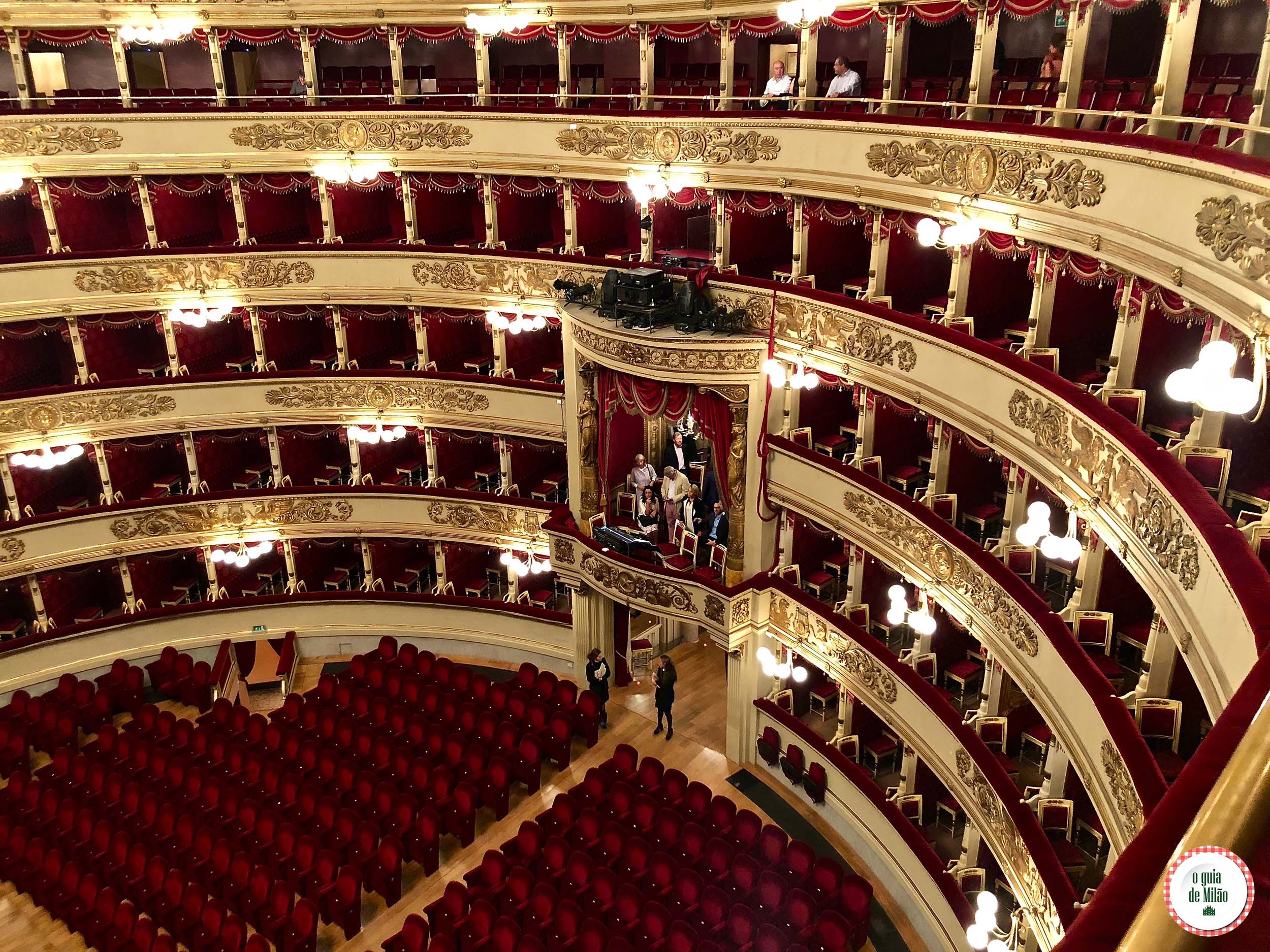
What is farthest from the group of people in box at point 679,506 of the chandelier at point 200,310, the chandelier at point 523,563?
the chandelier at point 200,310

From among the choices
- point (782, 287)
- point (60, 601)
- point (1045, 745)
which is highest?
point (782, 287)

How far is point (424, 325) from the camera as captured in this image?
22359 millimetres

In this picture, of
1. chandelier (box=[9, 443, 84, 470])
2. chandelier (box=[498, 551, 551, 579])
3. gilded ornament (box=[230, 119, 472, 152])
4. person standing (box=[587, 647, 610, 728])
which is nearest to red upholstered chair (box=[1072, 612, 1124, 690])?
person standing (box=[587, 647, 610, 728])

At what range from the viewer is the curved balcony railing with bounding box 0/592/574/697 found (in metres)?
21.9

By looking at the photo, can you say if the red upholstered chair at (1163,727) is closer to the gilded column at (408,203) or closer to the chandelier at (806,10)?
the chandelier at (806,10)

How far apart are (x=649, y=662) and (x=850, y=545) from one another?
7.42m

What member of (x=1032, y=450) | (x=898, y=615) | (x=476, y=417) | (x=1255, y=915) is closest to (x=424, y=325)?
(x=476, y=417)

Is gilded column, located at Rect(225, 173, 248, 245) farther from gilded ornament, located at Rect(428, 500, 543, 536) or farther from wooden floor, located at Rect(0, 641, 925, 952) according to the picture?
wooden floor, located at Rect(0, 641, 925, 952)

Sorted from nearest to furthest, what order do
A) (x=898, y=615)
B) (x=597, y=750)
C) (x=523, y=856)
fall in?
(x=898, y=615) < (x=523, y=856) < (x=597, y=750)

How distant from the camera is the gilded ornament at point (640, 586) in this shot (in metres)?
18.6

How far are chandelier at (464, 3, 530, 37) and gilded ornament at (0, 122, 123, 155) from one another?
7.55m

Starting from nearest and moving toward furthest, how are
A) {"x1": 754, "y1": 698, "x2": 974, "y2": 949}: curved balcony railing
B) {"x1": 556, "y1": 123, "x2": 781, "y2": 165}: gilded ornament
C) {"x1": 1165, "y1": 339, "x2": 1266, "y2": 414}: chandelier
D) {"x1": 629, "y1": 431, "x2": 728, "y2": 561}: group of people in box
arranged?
{"x1": 1165, "y1": 339, "x2": 1266, "y2": 414}: chandelier, {"x1": 754, "y1": 698, "x2": 974, "y2": 949}: curved balcony railing, {"x1": 556, "y1": 123, "x2": 781, "y2": 165}: gilded ornament, {"x1": 629, "y1": 431, "x2": 728, "y2": 561}: group of people in box

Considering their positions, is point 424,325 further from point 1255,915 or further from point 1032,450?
point 1255,915

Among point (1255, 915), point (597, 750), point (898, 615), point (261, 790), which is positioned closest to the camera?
point (1255, 915)
